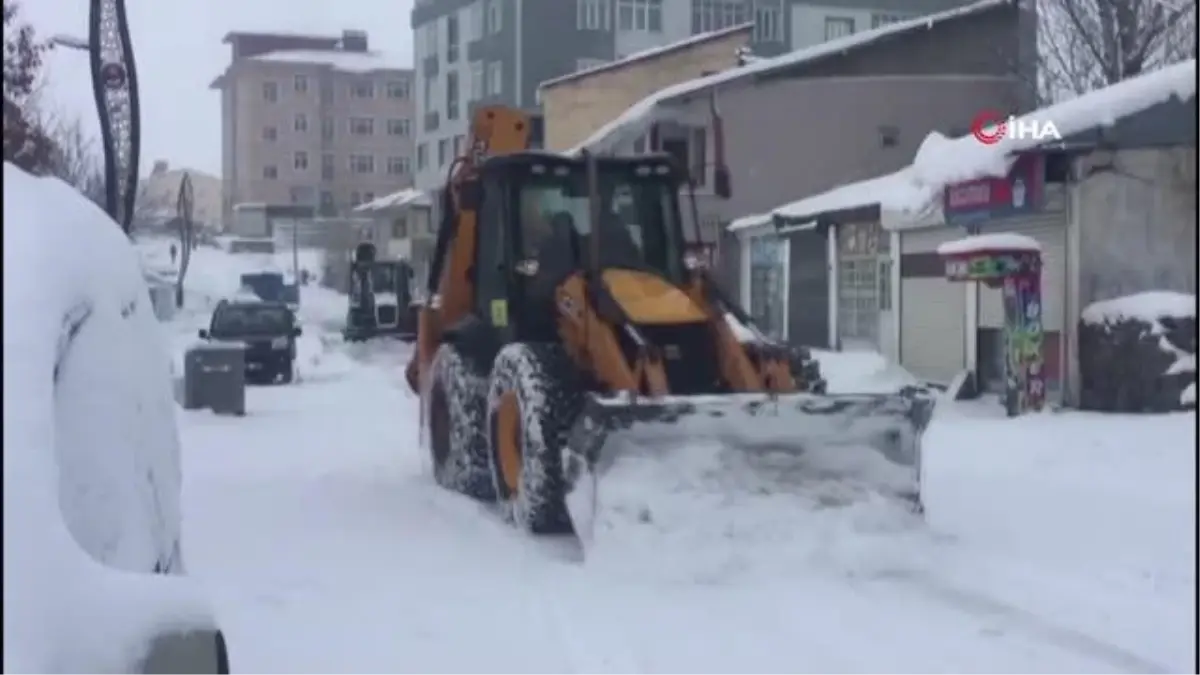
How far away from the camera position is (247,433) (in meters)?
19.1

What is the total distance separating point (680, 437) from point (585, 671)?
236 centimetres

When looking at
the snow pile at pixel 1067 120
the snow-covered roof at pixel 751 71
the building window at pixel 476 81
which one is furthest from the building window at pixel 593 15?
the snow pile at pixel 1067 120

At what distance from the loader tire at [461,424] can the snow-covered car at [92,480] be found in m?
6.98

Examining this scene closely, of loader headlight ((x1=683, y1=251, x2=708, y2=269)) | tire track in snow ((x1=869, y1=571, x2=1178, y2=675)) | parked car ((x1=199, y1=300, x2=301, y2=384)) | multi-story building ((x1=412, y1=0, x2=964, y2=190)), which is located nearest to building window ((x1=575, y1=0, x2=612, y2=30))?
multi-story building ((x1=412, y1=0, x2=964, y2=190))

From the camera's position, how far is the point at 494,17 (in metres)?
55.2

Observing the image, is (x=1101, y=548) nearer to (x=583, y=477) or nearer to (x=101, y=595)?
Answer: (x=583, y=477)

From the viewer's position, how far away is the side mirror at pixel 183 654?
340 centimetres

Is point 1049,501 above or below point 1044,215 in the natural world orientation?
below

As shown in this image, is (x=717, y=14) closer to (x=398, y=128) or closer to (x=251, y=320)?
(x=251, y=320)

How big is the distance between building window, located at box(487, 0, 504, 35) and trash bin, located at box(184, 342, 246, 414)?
34339 mm

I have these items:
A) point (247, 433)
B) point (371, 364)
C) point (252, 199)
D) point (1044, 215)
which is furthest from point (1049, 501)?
point (252, 199)

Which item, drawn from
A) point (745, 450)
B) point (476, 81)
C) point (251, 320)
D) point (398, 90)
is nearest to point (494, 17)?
point (476, 81)

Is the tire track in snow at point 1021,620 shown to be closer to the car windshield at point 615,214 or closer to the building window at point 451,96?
the car windshield at point 615,214

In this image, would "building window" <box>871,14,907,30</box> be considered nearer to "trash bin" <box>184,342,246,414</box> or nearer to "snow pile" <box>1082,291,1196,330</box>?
"trash bin" <box>184,342,246,414</box>
